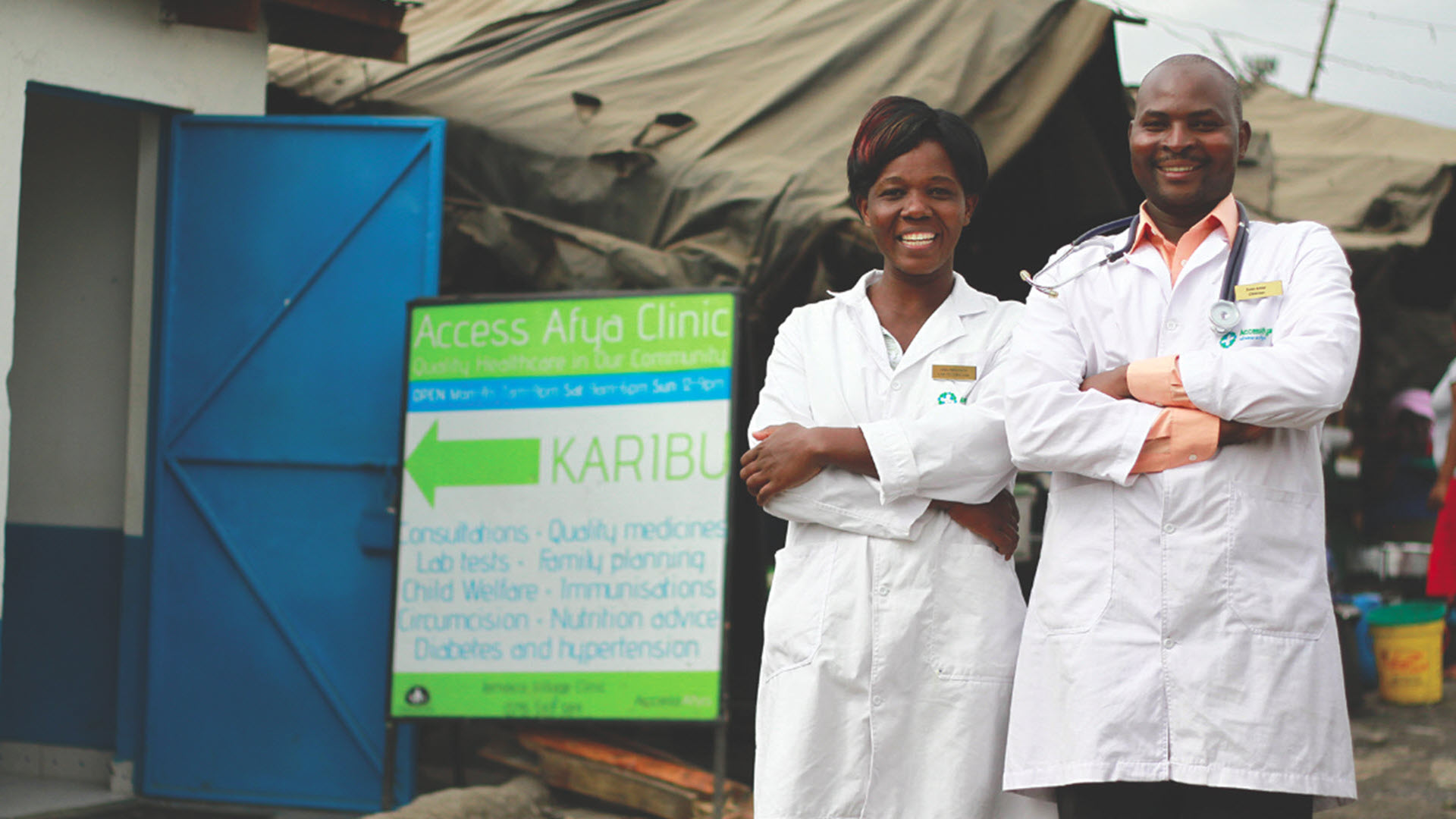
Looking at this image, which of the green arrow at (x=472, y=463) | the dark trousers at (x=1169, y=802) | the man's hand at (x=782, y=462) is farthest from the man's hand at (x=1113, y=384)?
the green arrow at (x=472, y=463)

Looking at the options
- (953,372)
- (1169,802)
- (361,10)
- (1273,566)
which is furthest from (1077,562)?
(361,10)

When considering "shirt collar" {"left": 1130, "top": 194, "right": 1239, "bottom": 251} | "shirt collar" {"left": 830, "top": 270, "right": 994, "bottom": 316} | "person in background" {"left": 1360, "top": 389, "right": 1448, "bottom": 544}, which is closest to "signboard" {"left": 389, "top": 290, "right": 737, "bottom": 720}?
"shirt collar" {"left": 830, "top": 270, "right": 994, "bottom": 316}

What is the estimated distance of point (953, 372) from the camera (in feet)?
9.36

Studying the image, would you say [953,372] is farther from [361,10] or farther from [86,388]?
[86,388]

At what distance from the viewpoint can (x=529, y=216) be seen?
5.89 meters

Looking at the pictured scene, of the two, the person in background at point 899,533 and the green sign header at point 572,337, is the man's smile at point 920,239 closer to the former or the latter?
the person in background at point 899,533

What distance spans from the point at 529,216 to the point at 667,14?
218cm

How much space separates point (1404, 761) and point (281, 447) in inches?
208

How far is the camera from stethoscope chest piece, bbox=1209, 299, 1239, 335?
2.45 metres

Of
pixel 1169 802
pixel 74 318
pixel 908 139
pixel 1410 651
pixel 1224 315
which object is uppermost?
pixel 908 139

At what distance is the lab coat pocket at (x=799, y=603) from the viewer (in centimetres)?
274

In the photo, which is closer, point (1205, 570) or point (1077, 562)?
point (1205, 570)

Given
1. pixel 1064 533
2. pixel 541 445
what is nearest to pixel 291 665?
pixel 541 445

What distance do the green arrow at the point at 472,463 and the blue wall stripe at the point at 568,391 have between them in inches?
4.8
